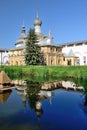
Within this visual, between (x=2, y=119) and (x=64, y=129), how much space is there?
3086 millimetres

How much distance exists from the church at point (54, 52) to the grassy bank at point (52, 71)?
1215 cm

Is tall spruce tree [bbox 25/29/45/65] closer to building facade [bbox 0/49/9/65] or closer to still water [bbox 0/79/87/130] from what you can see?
building facade [bbox 0/49/9/65]

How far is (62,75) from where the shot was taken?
40.1m

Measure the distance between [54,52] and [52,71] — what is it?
19.5 metres

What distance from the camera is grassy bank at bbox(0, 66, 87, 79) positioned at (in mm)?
37000

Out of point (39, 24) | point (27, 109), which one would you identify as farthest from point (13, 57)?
point (27, 109)

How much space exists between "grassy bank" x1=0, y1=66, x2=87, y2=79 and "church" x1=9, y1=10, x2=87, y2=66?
39.9ft

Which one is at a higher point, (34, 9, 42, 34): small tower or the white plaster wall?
(34, 9, 42, 34): small tower

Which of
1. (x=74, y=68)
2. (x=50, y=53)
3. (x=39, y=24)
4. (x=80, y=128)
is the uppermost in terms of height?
(x=39, y=24)

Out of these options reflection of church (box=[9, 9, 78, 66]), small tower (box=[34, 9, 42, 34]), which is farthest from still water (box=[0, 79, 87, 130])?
small tower (box=[34, 9, 42, 34])

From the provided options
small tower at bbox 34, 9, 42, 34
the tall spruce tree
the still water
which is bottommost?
the still water

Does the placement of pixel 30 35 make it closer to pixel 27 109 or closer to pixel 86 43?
pixel 86 43

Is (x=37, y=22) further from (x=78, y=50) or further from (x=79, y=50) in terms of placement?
(x=79, y=50)

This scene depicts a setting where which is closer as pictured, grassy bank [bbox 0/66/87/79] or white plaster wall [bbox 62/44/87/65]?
grassy bank [bbox 0/66/87/79]
